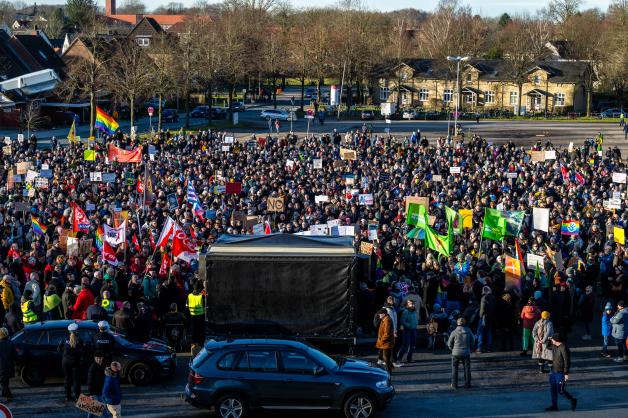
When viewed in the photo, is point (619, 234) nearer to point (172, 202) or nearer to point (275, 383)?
point (275, 383)

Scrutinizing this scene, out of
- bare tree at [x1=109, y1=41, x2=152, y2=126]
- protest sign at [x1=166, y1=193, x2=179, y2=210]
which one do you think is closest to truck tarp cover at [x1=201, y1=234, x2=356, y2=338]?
protest sign at [x1=166, y1=193, x2=179, y2=210]

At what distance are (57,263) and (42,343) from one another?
4.67 m

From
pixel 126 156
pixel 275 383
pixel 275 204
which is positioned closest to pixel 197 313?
pixel 275 383

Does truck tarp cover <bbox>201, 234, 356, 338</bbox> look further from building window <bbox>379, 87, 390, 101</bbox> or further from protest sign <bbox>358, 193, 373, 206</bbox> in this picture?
building window <bbox>379, 87, 390, 101</bbox>

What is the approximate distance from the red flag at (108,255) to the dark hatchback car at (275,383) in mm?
7398

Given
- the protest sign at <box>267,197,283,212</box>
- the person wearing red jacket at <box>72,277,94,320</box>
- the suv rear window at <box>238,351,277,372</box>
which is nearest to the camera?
the suv rear window at <box>238,351,277,372</box>

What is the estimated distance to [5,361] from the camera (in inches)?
565

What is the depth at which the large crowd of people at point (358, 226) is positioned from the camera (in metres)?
17.8

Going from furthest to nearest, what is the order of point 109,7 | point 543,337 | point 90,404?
point 109,7
point 543,337
point 90,404

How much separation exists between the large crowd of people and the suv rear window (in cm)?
318

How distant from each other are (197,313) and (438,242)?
275 inches

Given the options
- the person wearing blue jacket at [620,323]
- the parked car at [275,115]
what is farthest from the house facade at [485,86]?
the person wearing blue jacket at [620,323]

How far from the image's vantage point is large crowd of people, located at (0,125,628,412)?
58.2 feet

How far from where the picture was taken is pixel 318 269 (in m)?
16.6
